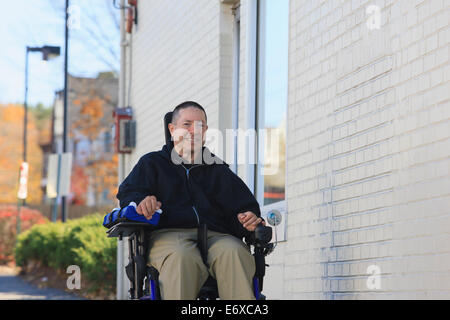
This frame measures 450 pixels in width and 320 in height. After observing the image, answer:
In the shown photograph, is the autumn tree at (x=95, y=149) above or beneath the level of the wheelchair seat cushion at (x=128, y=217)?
above

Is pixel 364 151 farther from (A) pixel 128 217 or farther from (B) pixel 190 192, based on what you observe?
(A) pixel 128 217

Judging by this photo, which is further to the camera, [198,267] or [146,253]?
[146,253]

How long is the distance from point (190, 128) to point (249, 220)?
68cm

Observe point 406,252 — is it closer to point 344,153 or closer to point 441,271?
point 441,271

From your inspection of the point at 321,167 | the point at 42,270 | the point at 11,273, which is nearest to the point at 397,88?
the point at 321,167

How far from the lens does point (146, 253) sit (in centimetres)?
495

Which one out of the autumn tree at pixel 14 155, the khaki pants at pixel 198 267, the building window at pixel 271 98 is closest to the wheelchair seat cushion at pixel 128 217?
the khaki pants at pixel 198 267

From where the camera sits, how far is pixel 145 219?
15.8 feet

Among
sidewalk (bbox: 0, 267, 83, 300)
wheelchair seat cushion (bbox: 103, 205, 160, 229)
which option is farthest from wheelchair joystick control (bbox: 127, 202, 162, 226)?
sidewalk (bbox: 0, 267, 83, 300)

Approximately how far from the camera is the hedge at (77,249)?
13.6m

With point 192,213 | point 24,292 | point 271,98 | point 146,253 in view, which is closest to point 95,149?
point 24,292

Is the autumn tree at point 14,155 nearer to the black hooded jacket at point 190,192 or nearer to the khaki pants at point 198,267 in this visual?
the black hooded jacket at point 190,192

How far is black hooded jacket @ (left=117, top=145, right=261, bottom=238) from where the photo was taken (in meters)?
5.10
